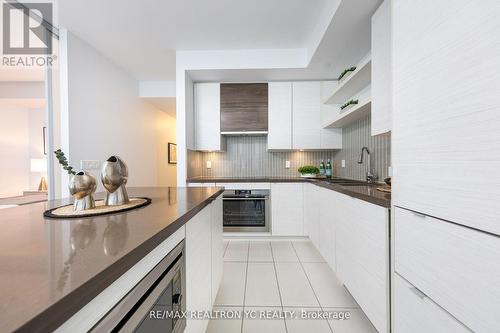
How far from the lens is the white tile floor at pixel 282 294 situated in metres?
1.58

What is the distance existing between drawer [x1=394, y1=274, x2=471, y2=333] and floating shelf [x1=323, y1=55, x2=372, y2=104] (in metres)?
1.67

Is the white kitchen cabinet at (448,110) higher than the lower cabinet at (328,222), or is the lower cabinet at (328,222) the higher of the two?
the white kitchen cabinet at (448,110)

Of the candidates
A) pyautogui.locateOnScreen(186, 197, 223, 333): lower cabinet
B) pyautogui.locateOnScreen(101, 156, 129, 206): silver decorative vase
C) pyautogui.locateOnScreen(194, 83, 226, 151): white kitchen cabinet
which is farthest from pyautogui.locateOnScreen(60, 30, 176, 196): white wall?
pyautogui.locateOnScreen(186, 197, 223, 333): lower cabinet

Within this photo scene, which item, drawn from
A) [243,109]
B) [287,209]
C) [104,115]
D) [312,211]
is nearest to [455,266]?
[312,211]

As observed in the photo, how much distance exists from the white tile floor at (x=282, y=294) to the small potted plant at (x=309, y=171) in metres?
1.11

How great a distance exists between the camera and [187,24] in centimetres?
248

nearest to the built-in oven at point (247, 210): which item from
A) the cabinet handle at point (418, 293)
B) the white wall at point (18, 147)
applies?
the cabinet handle at point (418, 293)

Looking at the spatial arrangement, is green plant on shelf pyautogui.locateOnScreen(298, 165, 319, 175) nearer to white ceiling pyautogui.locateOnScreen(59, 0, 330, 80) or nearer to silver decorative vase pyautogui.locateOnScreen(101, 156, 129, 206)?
white ceiling pyautogui.locateOnScreen(59, 0, 330, 80)

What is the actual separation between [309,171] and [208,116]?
1.72 metres

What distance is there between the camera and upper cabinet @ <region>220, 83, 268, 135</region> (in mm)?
3426

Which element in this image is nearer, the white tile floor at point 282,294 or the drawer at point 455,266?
the drawer at point 455,266

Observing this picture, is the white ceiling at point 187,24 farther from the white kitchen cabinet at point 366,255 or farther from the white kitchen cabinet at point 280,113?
the white kitchen cabinet at point 366,255

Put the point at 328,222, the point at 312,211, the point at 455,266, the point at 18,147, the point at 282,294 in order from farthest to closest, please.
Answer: the point at 18,147 → the point at 312,211 → the point at 328,222 → the point at 282,294 → the point at 455,266

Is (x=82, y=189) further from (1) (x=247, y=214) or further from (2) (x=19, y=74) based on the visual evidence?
(2) (x=19, y=74)
